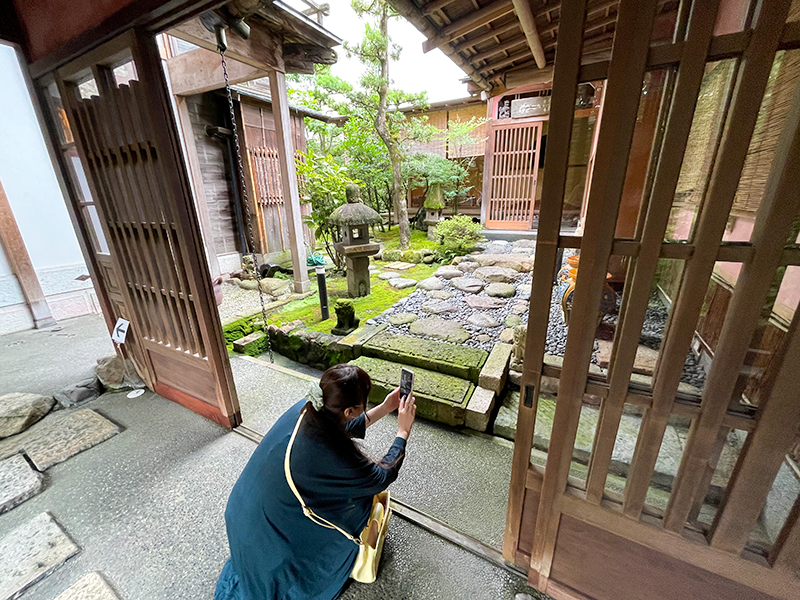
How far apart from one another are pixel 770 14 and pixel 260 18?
18.2 ft

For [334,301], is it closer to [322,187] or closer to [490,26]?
[322,187]

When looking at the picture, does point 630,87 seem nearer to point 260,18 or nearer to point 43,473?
point 43,473

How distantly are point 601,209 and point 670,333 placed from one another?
47 centimetres

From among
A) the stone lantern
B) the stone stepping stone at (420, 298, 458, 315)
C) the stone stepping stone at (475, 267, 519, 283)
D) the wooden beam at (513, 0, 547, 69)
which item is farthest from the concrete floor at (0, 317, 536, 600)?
the wooden beam at (513, 0, 547, 69)

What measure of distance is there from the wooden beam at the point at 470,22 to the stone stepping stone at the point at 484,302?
3.29 meters

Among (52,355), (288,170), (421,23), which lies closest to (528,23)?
(421,23)

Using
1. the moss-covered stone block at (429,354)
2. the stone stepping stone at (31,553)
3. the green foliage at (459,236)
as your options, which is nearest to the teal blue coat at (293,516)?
the stone stepping stone at (31,553)

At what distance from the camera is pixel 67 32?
2271 millimetres

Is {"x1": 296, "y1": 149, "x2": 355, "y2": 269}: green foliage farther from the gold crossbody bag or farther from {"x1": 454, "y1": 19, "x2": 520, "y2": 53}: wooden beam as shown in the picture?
the gold crossbody bag

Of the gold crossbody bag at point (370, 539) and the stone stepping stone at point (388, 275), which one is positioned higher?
the stone stepping stone at point (388, 275)

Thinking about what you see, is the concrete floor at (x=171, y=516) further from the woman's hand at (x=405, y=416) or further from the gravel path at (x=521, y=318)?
the gravel path at (x=521, y=318)

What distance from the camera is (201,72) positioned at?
546 centimetres

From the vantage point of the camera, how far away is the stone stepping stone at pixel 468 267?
6.38 meters

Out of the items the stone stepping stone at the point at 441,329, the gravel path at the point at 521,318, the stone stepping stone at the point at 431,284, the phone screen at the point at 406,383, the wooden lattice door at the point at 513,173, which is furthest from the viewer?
the wooden lattice door at the point at 513,173
